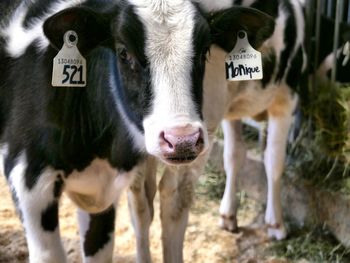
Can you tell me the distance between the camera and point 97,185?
2.75 metres

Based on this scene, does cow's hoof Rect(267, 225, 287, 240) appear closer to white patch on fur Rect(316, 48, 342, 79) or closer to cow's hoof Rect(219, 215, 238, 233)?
cow's hoof Rect(219, 215, 238, 233)

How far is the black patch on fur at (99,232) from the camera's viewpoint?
3000 millimetres

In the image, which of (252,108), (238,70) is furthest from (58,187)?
(252,108)

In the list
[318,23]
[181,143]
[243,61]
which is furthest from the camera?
[318,23]

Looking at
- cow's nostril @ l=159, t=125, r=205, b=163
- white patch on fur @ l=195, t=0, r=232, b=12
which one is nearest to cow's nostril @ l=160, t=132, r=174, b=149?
cow's nostril @ l=159, t=125, r=205, b=163

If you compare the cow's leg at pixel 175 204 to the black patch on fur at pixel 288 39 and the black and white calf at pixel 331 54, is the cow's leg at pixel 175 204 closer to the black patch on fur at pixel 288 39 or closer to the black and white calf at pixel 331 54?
the black patch on fur at pixel 288 39

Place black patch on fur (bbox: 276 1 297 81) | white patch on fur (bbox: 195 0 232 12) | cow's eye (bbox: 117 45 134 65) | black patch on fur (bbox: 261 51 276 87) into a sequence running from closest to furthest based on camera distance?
1. cow's eye (bbox: 117 45 134 65)
2. white patch on fur (bbox: 195 0 232 12)
3. black patch on fur (bbox: 261 51 276 87)
4. black patch on fur (bbox: 276 1 297 81)

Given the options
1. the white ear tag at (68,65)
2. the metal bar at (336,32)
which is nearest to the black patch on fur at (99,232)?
the white ear tag at (68,65)

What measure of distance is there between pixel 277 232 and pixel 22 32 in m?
2.28

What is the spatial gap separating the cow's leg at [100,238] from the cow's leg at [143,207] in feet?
1.45

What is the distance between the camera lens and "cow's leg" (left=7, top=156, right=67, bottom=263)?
2527 mm

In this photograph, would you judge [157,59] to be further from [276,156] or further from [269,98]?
[276,156]

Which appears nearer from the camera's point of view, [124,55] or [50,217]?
[124,55]

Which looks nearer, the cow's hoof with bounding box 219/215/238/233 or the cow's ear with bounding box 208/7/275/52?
the cow's ear with bounding box 208/7/275/52
